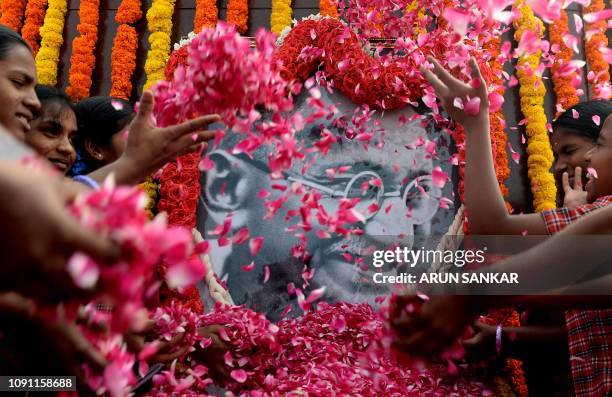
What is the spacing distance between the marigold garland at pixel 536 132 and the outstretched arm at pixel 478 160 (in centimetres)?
141

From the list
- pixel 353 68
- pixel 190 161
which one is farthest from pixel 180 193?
pixel 353 68

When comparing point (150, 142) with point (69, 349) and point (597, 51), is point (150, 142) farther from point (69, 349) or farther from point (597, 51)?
point (597, 51)

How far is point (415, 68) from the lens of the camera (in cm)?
242

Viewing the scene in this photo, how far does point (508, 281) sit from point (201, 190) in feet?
6.01

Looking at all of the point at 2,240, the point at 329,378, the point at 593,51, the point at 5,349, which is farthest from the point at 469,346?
the point at 593,51

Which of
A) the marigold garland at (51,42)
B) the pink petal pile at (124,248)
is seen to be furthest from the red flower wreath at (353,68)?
the pink petal pile at (124,248)

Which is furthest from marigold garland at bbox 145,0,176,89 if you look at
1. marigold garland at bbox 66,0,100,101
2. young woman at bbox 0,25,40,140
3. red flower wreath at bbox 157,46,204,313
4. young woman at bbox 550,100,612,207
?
young woman at bbox 550,100,612,207

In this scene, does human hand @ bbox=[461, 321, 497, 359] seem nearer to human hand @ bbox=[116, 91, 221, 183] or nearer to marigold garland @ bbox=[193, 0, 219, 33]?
human hand @ bbox=[116, 91, 221, 183]

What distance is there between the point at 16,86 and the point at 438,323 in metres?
1.27

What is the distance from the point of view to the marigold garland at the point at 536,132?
2.80 meters

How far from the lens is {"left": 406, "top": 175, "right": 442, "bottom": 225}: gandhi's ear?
2.47 metres

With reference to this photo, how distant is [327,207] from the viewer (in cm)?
246

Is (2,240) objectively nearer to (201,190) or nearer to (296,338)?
(296,338)

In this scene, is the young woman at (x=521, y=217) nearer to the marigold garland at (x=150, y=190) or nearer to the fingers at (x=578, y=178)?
the fingers at (x=578, y=178)
